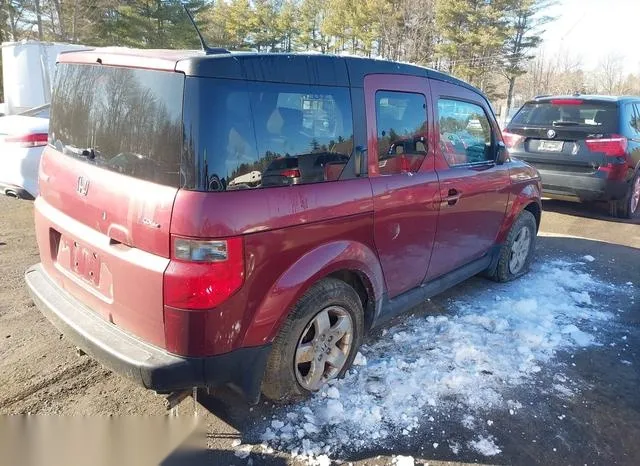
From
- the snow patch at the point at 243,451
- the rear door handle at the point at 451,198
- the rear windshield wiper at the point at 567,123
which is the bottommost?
the snow patch at the point at 243,451

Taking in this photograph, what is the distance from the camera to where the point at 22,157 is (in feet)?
19.1

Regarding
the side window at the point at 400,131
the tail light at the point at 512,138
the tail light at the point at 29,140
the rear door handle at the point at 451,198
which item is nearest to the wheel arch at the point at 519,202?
the rear door handle at the point at 451,198

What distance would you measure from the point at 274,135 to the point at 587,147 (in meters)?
6.42

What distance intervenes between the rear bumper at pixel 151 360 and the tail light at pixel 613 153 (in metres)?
6.61

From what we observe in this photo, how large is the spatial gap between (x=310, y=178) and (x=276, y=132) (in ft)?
1.04

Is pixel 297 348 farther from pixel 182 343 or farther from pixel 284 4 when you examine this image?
pixel 284 4

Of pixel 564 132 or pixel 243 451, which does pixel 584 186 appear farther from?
pixel 243 451

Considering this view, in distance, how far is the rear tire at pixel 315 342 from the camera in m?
2.66

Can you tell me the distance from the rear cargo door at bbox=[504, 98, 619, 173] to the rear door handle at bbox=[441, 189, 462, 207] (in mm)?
4556

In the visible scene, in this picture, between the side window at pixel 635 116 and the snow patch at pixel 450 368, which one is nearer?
the snow patch at pixel 450 368

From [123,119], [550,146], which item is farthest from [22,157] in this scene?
[550,146]

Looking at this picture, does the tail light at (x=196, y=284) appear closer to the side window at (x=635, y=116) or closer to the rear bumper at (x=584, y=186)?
the rear bumper at (x=584, y=186)

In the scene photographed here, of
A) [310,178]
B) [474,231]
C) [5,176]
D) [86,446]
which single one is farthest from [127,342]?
[5,176]

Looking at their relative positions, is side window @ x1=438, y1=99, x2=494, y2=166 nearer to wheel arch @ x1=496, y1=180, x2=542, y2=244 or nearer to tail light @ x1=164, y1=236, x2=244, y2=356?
wheel arch @ x1=496, y1=180, x2=542, y2=244
